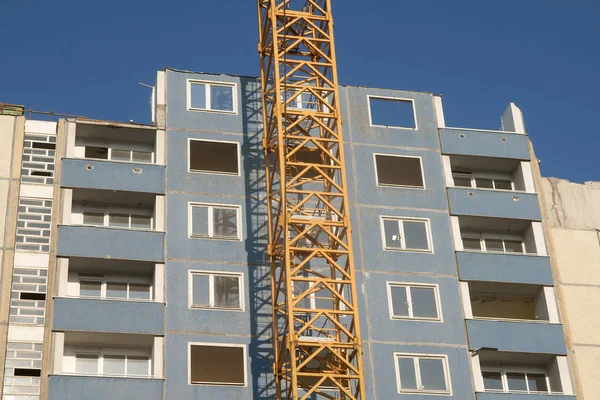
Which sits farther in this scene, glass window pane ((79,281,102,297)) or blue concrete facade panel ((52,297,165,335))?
glass window pane ((79,281,102,297))

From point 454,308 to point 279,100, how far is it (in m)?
12.5

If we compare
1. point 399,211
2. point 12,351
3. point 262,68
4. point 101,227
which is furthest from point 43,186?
point 399,211

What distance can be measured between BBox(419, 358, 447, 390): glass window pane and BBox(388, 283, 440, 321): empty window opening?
2099 mm

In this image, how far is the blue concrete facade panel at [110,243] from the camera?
5462 cm

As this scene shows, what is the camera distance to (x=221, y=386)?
52531 millimetres

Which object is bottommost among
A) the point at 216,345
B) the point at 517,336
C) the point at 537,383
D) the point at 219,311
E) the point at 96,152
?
the point at 537,383

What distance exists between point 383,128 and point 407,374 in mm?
12952

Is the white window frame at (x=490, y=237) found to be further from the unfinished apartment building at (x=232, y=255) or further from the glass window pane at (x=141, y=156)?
the glass window pane at (x=141, y=156)

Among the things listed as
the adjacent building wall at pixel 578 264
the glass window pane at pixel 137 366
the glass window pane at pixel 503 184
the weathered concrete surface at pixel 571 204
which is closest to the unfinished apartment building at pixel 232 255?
the glass window pane at pixel 137 366

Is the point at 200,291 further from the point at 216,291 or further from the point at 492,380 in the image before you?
the point at 492,380

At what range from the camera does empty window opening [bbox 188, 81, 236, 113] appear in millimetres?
60125

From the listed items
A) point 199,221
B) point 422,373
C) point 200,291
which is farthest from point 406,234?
point 200,291

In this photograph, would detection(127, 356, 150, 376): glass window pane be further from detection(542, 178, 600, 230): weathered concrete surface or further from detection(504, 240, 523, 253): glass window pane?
detection(542, 178, 600, 230): weathered concrete surface

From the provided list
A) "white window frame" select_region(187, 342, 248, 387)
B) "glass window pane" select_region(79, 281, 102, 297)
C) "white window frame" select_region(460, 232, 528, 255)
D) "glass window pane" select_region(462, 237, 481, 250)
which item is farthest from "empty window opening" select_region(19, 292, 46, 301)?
"glass window pane" select_region(462, 237, 481, 250)
